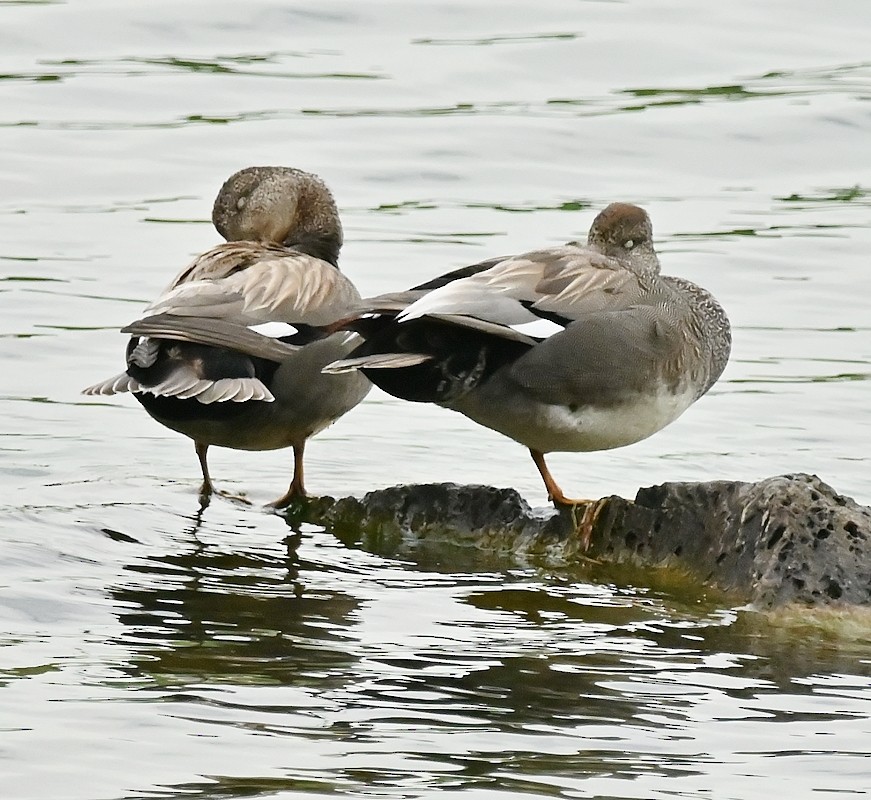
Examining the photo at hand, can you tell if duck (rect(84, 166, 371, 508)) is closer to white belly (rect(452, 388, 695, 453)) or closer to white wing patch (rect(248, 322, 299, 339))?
white wing patch (rect(248, 322, 299, 339))

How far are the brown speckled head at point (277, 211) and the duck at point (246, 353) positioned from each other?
0.87m

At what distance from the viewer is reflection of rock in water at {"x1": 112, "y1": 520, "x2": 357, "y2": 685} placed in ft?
15.5

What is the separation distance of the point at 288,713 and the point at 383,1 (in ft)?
46.5

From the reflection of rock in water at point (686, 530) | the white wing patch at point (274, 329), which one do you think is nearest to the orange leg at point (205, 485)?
the reflection of rock in water at point (686, 530)

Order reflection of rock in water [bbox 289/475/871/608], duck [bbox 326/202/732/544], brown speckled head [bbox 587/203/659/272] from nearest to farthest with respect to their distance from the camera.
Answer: reflection of rock in water [bbox 289/475/871/608] < duck [bbox 326/202/732/544] < brown speckled head [bbox 587/203/659/272]

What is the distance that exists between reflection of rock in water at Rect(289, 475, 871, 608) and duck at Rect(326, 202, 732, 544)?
0.21 m

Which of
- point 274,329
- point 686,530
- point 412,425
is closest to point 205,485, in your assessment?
point 274,329

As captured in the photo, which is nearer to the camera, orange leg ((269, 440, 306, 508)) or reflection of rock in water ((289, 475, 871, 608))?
reflection of rock in water ((289, 475, 871, 608))

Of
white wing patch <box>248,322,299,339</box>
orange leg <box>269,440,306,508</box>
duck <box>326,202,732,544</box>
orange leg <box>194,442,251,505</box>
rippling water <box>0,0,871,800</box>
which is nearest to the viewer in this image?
rippling water <box>0,0,871,800</box>

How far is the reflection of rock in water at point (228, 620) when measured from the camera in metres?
4.71

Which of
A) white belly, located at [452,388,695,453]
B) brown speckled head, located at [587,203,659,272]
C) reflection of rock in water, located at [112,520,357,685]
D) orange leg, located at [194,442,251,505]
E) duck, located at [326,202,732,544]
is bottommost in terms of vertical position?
reflection of rock in water, located at [112,520,357,685]

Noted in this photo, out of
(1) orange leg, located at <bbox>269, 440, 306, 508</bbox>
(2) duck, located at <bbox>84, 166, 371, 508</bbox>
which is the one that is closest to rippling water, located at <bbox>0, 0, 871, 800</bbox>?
(1) orange leg, located at <bbox>269, 440, 306, 508</bbox>

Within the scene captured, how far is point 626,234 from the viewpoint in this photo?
23.6 ft

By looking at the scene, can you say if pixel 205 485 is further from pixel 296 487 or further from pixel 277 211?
pixel 277 211
